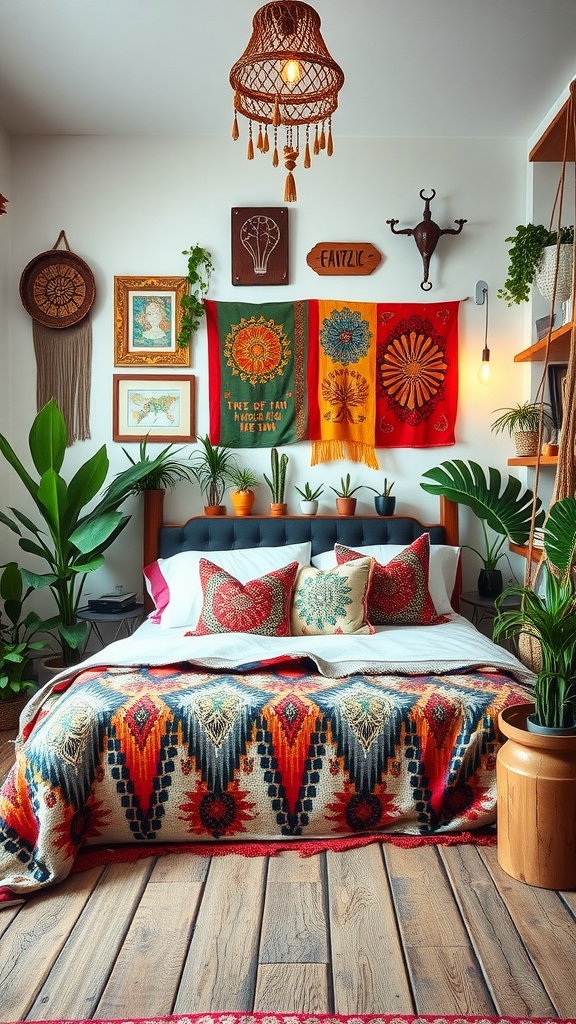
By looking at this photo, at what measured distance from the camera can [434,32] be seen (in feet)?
10.5

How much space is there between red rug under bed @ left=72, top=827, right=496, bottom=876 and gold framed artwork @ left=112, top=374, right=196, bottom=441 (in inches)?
91.6

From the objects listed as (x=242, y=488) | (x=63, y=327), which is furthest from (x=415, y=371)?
(x=63, y=327)

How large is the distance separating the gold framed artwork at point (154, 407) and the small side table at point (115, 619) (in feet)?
3.11

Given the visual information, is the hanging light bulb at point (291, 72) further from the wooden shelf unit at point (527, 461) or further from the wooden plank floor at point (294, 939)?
the wooden plank floor at point (294, 939)

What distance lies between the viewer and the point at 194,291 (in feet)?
14.1

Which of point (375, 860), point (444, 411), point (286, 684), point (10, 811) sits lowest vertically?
point (375, 860)

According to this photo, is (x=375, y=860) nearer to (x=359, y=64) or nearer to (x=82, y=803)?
(x=82, y=803)

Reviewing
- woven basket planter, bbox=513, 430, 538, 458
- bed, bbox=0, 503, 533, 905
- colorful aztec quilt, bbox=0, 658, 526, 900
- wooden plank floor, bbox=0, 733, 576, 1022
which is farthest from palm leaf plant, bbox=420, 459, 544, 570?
wooden plank floor, bbox=0, 733, 576, 1022

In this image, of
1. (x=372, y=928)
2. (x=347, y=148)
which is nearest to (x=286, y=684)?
(x=372, y=928)

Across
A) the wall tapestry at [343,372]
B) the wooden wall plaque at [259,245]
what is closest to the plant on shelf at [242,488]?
the wall tapestry at [343,372]

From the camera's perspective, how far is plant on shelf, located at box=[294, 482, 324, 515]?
420 centimetres

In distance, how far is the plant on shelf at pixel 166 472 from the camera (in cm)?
418

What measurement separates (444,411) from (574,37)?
1774 mm

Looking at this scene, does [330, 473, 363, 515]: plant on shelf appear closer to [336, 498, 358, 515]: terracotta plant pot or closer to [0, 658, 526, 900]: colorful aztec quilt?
[336, 498, 358, 515]: terracotta plant pot
